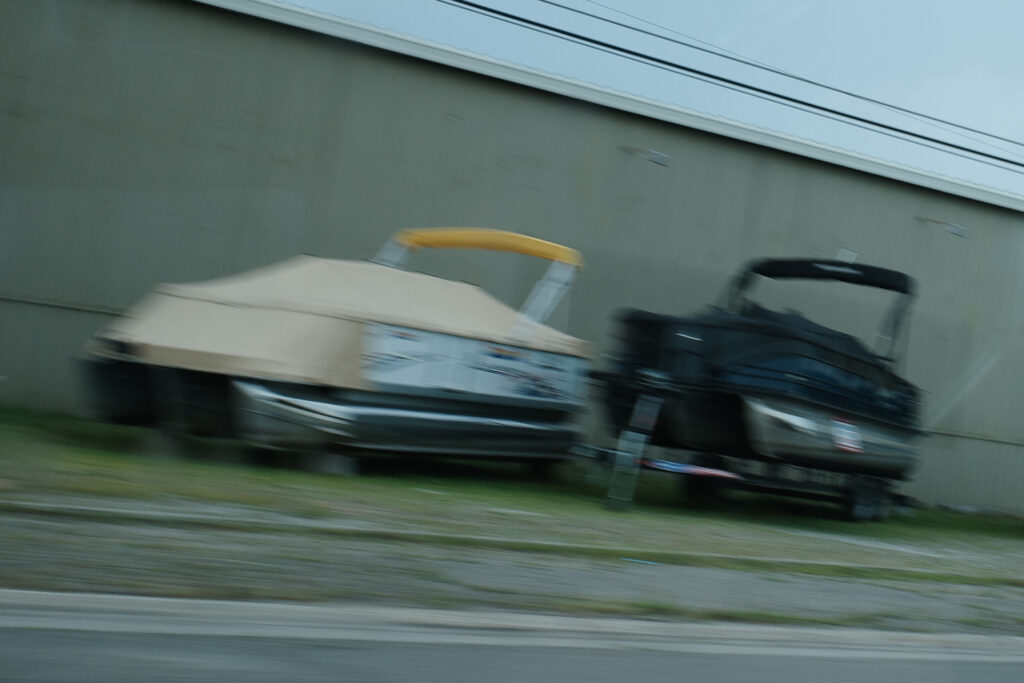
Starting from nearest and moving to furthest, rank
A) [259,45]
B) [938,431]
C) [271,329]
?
[271,329] → [259,45] → [938,431]

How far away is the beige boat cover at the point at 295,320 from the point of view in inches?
308

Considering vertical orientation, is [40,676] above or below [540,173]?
below

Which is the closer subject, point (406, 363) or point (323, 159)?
point (406, 363)

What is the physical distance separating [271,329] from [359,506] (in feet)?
6.72

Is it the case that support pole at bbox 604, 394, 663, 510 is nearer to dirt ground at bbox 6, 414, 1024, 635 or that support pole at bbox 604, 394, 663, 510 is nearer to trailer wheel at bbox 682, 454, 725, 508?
dirt ground at bbox 6, 414, 1024, 635

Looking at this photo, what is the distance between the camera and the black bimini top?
1048 cm

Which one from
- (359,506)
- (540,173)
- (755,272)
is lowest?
(359,506)

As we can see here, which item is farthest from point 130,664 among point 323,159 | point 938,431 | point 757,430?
point 938,431

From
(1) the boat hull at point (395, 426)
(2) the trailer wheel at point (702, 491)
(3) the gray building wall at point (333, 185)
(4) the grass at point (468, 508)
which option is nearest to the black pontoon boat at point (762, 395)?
(4) the grass at point (468, 508)

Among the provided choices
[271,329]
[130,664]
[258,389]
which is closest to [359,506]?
[258,389]

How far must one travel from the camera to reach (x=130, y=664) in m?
3.07

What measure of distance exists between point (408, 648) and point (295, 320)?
4.92 m

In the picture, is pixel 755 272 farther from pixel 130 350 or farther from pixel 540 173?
pixel 130 350

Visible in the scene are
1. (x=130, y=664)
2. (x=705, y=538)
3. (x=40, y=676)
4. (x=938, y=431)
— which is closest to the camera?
(x=40, y=676)
